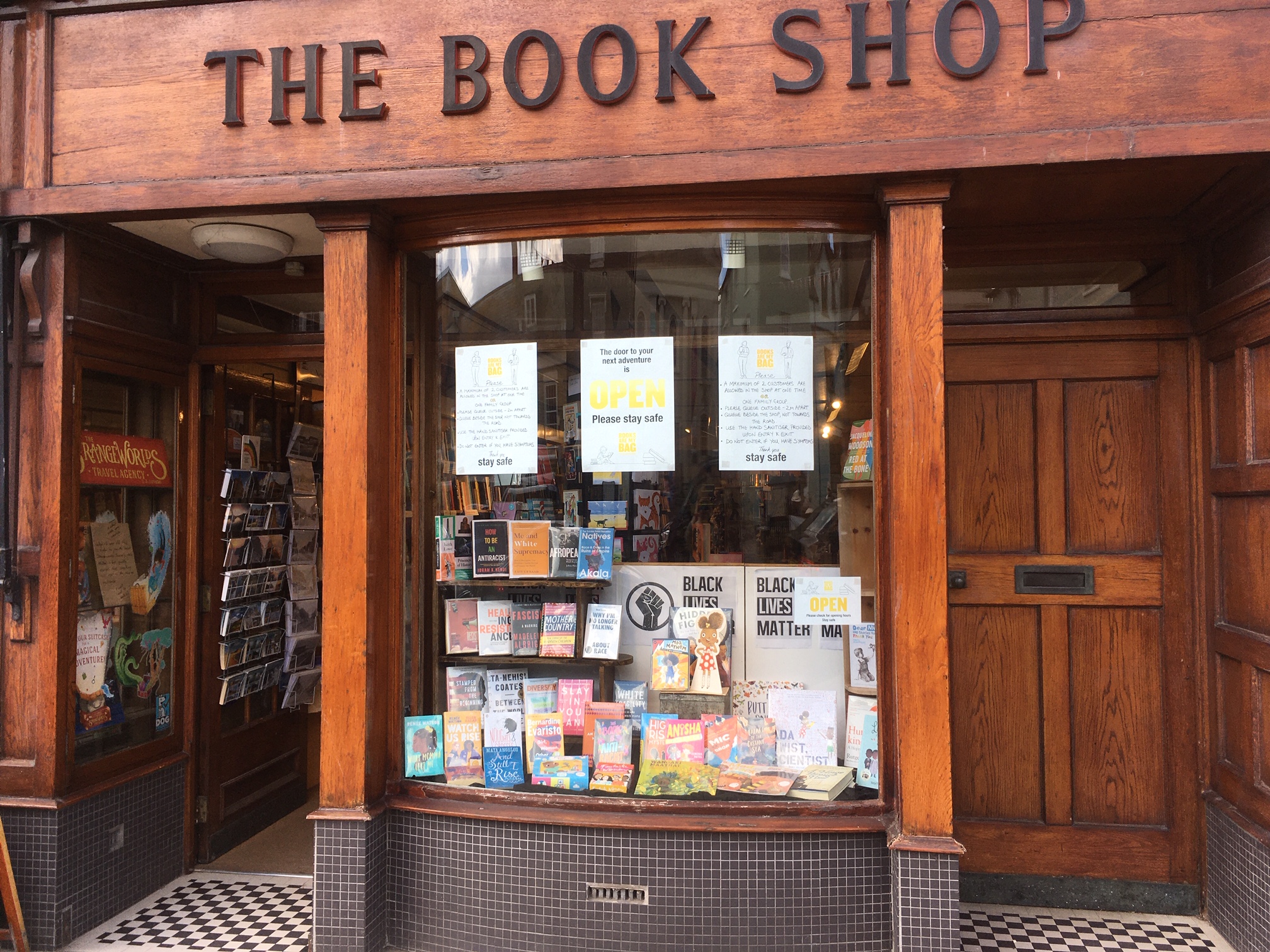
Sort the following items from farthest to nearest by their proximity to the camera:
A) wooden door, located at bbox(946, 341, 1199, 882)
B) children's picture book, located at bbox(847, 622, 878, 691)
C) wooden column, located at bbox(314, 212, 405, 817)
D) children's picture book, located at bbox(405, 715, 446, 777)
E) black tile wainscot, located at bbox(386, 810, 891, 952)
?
wooden door, located at bbox(946, 341, 1199, 882) → children's picture book, located at bbox(405, 715, 446, 777) → children's picture book, located at bbox(847, 622, 878, 691) → wooden column, located at bbox(314, 212, 405, 817) → black tile wainscot, located at bbox(386, 810, 891, 952)

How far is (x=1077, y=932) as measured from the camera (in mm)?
3555

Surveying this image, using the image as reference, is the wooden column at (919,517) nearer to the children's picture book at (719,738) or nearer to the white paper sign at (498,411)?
the children's picture book at (719,738)

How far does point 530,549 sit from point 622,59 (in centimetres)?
210

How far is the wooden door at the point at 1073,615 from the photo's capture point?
3.72m

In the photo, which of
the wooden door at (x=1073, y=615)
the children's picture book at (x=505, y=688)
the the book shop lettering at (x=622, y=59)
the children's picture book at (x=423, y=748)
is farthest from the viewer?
the wooden door at (x=1073, y=615)

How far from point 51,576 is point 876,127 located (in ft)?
12.9

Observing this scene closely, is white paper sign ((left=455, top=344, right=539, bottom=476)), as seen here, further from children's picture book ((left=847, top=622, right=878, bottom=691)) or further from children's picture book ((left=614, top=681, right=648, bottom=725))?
children's picture book ((left=847, top=622, right=878, bottom=691))

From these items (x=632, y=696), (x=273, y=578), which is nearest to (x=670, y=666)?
(x=632, y=696)

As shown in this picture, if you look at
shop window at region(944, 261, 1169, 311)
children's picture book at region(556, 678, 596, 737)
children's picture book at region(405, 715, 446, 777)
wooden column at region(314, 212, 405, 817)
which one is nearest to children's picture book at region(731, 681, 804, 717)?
children's picture book at region(556, 678, 596, 737)

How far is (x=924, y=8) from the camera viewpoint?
9.77ft

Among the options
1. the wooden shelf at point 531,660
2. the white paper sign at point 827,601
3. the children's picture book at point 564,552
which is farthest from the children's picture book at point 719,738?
the children's picture book at point 564,552

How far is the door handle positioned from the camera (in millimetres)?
3781

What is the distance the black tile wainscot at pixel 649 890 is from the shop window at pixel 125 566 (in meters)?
1.80

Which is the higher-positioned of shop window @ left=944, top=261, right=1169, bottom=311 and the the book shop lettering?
the the book shop lettering
